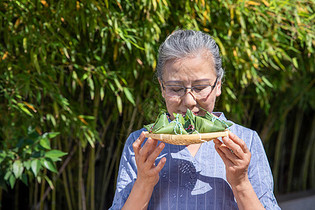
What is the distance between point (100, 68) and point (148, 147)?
106 cm

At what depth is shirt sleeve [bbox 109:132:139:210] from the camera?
1159 mm

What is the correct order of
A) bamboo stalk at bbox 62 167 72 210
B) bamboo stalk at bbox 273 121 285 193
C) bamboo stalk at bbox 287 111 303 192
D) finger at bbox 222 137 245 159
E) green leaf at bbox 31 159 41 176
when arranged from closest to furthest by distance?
finger at bbox 222 137 245 159 → green leaf at bbox 31 159 41 176 → bamboo stalk at bbox 62 167 72 210 → bamboo stalk at bbox 273 121 285 193 → bamboo stalk at bbox 287 111 303 192

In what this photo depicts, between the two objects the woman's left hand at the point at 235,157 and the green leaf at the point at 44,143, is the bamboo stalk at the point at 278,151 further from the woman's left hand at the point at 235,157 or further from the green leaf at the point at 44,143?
the woman's left hand at the point at 235,157

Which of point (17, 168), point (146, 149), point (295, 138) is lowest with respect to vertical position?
point (295, 138)

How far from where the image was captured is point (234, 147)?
1025 millimetres

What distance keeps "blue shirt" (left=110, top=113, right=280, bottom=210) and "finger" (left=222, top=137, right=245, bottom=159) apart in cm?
13

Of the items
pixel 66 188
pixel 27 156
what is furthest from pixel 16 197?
pixel 27 156

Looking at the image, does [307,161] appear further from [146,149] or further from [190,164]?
[146,149]

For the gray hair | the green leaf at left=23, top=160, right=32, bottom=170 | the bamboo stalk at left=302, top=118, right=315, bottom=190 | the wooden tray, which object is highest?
the gray hair

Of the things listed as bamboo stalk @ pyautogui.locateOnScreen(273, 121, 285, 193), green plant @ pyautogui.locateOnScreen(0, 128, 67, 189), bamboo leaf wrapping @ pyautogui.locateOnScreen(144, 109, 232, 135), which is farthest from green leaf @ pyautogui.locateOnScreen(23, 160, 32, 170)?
bamboo stalk @ pyautogui.locateOnScreen(273, 121, 285, 193)

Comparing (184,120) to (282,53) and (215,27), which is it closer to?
(215,27)

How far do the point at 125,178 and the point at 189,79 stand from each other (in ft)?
1.11

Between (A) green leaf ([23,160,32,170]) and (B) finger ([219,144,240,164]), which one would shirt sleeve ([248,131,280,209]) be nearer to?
(B) finger ([219,144,240,164])

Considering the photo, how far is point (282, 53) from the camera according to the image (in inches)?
91.0
